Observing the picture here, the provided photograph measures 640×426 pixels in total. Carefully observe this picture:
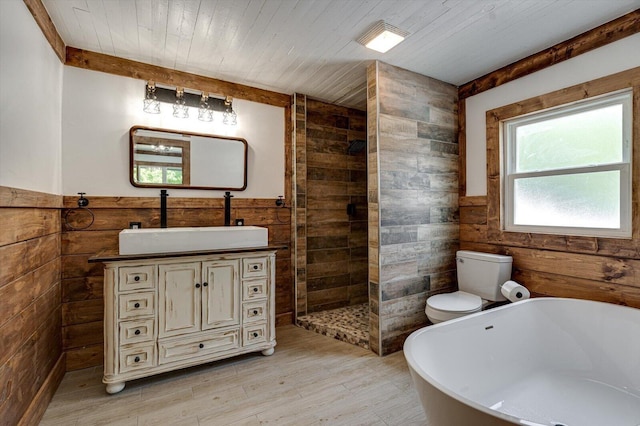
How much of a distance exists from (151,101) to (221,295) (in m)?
1.71

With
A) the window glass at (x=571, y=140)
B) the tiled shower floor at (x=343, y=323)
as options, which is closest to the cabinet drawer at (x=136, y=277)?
the tiled shower floor at (x=343, y=323)

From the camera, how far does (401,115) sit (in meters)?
2.62

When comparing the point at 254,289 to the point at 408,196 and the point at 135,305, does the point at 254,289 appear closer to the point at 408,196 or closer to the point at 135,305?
the point at 135,305

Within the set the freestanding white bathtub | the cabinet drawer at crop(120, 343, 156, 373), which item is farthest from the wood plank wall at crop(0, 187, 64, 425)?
the freestanding white bathtub

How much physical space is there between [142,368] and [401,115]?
2.80 meters

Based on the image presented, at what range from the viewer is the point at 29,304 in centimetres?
169

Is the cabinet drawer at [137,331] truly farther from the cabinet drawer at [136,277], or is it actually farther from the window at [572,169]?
the window at [572,169]

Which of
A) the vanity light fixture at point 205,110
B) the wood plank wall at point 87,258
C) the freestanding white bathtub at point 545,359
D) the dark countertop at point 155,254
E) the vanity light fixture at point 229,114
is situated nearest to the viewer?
the freestanding white bathtub at point 545,359

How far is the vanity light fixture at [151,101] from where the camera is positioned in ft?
8.04

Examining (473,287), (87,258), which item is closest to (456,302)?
(473,287)

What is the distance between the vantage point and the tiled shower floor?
2.74m

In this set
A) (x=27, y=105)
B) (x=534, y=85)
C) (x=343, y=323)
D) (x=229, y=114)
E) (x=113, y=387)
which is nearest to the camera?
(x=27, y=105)

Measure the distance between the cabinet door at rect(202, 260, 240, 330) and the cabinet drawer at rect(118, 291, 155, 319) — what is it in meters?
0.36

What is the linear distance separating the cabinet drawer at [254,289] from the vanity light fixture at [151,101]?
165 cm
